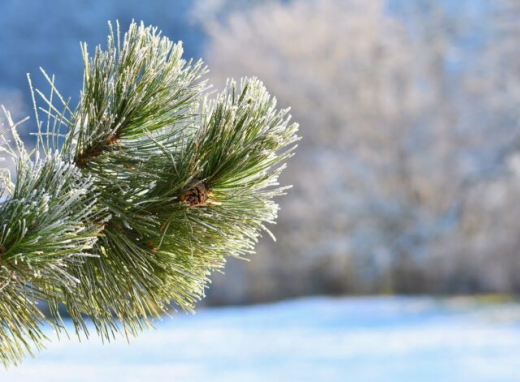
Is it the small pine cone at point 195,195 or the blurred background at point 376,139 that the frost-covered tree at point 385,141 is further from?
the small pine cone at point 195,195

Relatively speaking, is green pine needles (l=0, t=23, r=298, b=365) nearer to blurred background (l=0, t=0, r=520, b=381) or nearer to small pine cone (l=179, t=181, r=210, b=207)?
small pine cone (l=179, t=181, r=210, b=207)

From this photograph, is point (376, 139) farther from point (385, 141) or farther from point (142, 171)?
point (142, 171)

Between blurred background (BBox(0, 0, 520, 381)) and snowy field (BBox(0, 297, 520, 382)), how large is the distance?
12.5 inches

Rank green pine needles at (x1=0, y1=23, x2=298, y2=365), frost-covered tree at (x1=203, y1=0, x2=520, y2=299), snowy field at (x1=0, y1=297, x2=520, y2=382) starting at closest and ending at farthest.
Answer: green pine needles at (x1=0, y1=23, x2=298, y2=365) < snowy field at (x1=0, y1=297, x2=520, y2=382) < frost-covered tree at (x1=203, y1=0, x2=520, y2=299)

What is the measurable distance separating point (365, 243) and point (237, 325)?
279 centimetres

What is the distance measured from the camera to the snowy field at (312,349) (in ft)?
12.5

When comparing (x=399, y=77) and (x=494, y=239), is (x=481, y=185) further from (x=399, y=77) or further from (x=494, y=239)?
(x=399, y=77)

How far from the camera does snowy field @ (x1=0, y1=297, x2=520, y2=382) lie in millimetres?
3803

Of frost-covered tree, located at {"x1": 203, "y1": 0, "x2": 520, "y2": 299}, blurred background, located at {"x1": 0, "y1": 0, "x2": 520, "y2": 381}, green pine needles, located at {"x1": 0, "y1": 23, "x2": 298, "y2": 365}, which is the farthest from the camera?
frost-covered tree, located at {"x1": 203, "y1": 0, "x2": 520, "y2": 299}

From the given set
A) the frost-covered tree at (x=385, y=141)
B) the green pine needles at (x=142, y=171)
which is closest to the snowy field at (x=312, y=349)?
the frost-covered tree at (x=385, y=141)

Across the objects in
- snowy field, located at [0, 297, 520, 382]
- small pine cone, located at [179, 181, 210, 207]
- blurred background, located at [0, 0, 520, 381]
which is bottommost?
small pine cone, located at [179, 181, 210, 207]

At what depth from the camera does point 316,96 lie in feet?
29.1


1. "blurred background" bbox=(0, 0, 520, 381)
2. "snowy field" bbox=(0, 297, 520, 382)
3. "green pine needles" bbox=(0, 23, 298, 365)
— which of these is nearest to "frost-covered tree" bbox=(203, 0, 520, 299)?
Answer: "blurred background" bbox=(0, 0, 520, 381)

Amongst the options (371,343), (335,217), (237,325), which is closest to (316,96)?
(335,217)
